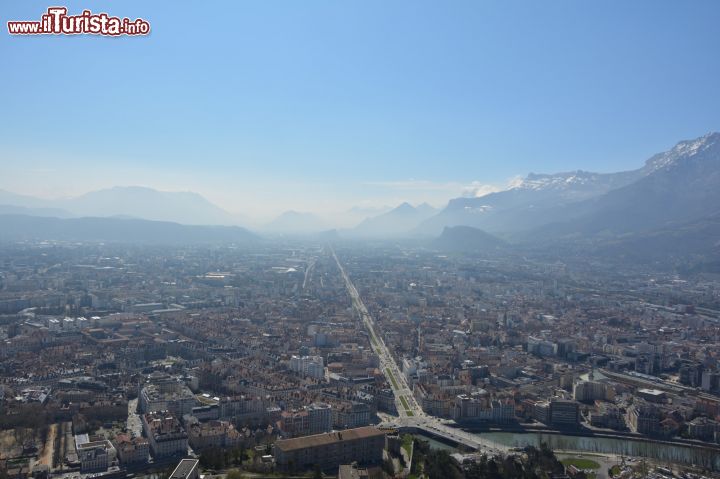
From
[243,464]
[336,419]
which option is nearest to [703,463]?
[336,419]

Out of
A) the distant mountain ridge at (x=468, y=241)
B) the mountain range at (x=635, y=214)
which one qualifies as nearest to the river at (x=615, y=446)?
the mountain range at (x=635, y=214)

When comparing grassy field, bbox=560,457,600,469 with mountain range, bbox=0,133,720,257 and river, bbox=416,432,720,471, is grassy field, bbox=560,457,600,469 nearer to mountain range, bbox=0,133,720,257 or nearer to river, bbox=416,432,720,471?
river, bbox=416,432,720,471

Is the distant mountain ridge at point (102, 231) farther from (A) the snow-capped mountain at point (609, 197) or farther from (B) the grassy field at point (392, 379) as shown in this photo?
(B) the grassy field at point (392, 379)

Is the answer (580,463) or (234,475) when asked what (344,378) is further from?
(234,475)

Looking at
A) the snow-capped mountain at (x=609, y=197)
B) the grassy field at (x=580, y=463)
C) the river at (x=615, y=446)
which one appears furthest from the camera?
the snow-capped mountain at (x=609, y=197)

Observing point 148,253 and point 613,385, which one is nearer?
point 613,385

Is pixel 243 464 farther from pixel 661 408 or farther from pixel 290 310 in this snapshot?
pixel 290 310
